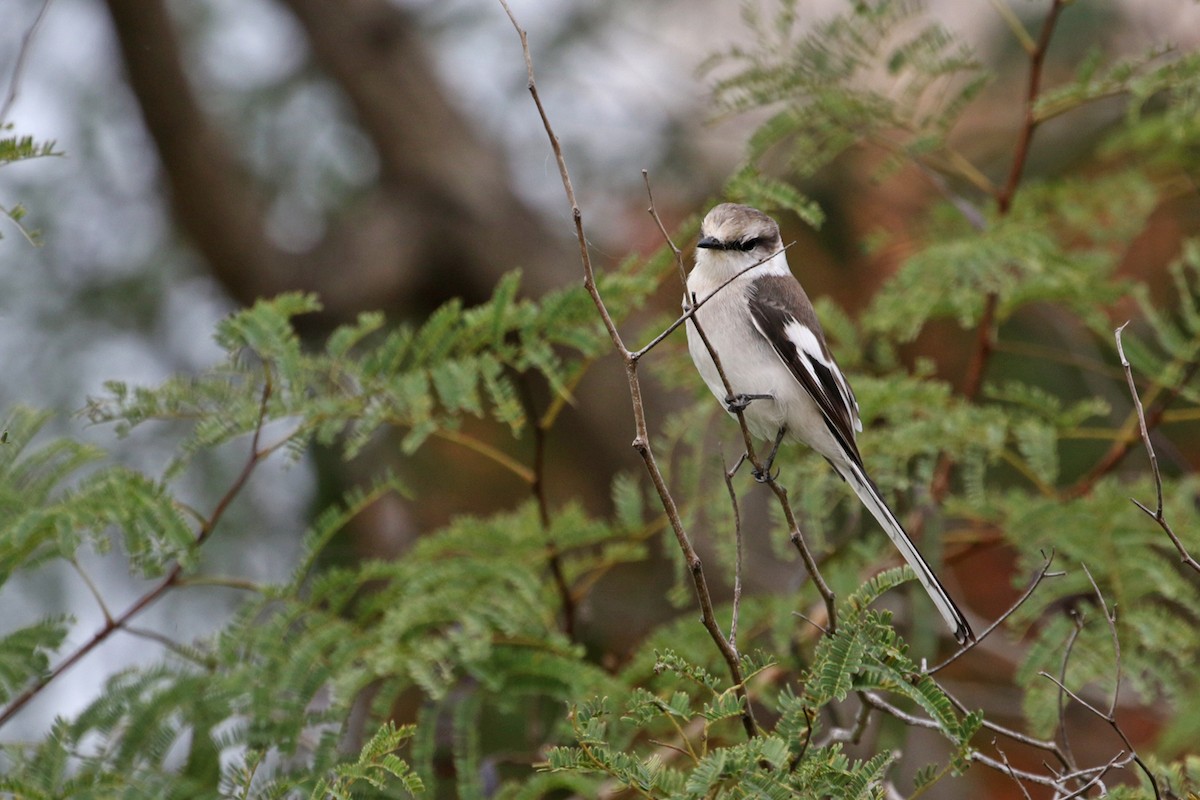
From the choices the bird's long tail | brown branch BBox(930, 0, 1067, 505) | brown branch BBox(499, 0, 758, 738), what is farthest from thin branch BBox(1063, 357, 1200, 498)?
brown branch BBox(499, 0, 758, 738)

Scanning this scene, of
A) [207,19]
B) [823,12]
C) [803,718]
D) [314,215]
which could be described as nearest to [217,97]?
[207,19]

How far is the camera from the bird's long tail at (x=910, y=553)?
267 centimetres

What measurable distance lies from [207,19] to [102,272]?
203 cm

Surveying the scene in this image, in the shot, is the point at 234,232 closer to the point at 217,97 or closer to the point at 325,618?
the point at 217,97

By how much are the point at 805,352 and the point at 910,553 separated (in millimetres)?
942

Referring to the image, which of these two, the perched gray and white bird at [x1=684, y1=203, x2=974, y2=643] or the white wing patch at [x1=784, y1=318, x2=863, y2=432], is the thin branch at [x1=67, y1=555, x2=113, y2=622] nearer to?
the perched gray and white bird at [x1=684, y1=203, x2=974, y2=643]

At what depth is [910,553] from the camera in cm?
299

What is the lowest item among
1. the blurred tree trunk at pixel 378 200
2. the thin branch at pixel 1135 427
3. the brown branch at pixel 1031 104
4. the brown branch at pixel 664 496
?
the thin branch at pixel 1135 427

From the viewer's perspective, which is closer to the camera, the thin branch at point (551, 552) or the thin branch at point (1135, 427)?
the thin branch at point (551, 552)

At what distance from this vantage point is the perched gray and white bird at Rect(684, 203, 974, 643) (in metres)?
3.59

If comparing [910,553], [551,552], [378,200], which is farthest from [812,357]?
[378,200]

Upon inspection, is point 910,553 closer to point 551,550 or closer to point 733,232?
point 733,232

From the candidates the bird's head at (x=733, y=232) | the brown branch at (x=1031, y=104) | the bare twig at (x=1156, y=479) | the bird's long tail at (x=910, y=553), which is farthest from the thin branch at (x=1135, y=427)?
the bare twig at (x=1156, y=479)

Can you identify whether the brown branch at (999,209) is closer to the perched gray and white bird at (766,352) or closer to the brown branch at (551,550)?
the perched gray and white bird at (766,352)
